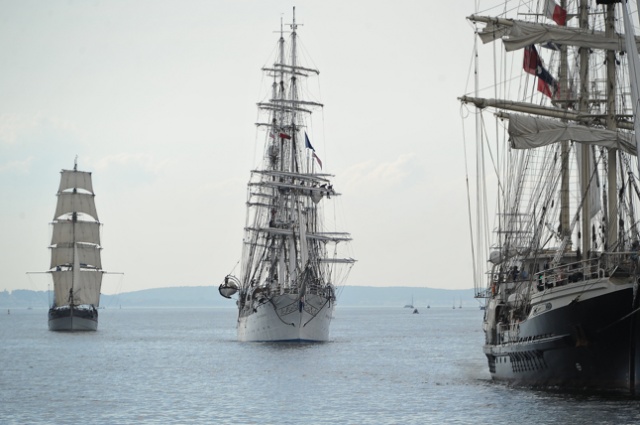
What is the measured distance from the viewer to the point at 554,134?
5306 centimetres

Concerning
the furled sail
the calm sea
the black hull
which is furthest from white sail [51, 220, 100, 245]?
the black hull

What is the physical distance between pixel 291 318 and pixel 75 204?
6214 cm

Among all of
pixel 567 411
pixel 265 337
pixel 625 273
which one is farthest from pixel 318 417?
pixel 265 337

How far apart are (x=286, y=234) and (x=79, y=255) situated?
52.8m

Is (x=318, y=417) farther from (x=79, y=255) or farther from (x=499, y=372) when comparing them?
(x=79, y=255)

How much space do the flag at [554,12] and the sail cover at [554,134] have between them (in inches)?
341

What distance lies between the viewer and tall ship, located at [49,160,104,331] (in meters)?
148

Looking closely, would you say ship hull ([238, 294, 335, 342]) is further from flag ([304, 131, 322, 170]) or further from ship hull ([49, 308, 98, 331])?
ship hull ([49, 308, 98, 331])

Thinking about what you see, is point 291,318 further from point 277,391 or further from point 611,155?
point 611,155

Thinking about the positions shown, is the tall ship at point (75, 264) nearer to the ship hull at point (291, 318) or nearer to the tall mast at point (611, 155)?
the ship hull at point (291, 318)

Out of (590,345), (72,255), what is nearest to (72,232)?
(72,255)

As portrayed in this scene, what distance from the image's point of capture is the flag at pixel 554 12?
6016 cm

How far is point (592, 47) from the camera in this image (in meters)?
54.1

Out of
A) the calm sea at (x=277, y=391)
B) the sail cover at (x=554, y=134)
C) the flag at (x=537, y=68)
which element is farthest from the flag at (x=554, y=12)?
the calm sea at (x=277, y=391)
